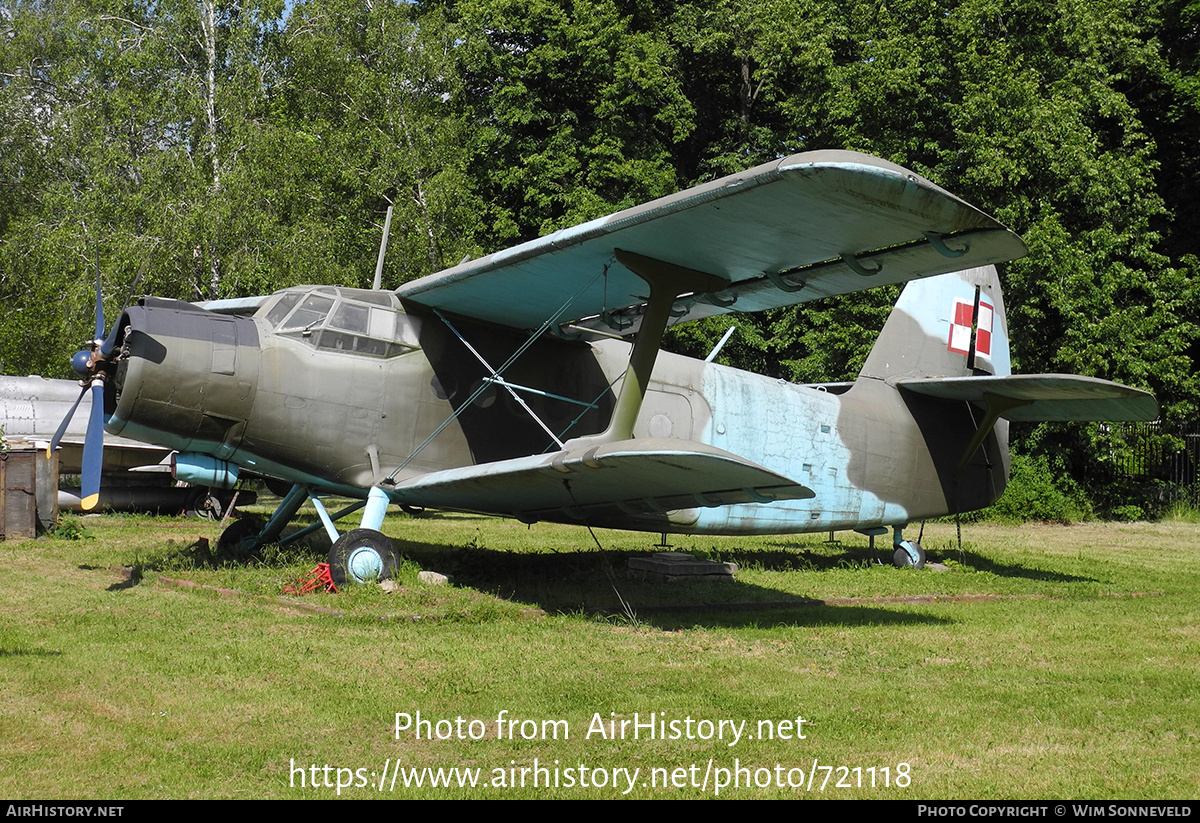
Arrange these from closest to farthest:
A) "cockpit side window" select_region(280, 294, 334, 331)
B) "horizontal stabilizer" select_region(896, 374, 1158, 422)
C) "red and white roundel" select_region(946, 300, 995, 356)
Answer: "cockpit side window" select_region(280, 294, 334, 331), "horizontal stabilizer" select_region(896, 374, 1158, 422), "red and white roundel" select_region(946, 300, 995, 356)

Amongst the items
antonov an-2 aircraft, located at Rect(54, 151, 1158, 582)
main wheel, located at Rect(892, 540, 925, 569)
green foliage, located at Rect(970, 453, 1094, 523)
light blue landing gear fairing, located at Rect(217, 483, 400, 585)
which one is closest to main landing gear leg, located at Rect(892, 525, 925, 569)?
main wheel, located at Rect(892, 540, 925, 569)

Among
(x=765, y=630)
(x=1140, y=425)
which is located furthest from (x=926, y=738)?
(x=1140, y=425)

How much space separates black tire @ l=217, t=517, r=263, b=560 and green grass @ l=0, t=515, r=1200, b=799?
11.9 inches

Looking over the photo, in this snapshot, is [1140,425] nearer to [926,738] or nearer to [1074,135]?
[1074,135]

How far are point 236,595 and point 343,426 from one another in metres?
1.76

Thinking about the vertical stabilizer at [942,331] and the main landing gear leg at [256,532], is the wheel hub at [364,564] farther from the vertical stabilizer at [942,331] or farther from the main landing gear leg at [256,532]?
the vertical stabilizer at [942,331]

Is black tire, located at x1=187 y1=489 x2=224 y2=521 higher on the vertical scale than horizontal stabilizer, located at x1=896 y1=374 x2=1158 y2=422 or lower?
lower

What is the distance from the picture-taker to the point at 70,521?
1443cm

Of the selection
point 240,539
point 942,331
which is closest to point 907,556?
point 942,331

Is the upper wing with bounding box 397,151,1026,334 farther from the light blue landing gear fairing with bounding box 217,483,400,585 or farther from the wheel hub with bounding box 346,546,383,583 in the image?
the wheel hub with bounding box 346,546,383,583

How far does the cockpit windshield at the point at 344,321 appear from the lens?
9477 mm

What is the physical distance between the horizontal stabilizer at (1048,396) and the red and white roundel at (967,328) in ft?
2.66

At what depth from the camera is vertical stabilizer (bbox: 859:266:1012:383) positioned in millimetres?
12766

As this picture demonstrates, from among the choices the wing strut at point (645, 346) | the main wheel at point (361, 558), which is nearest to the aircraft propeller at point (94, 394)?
the main wheel at point (361, 558)
